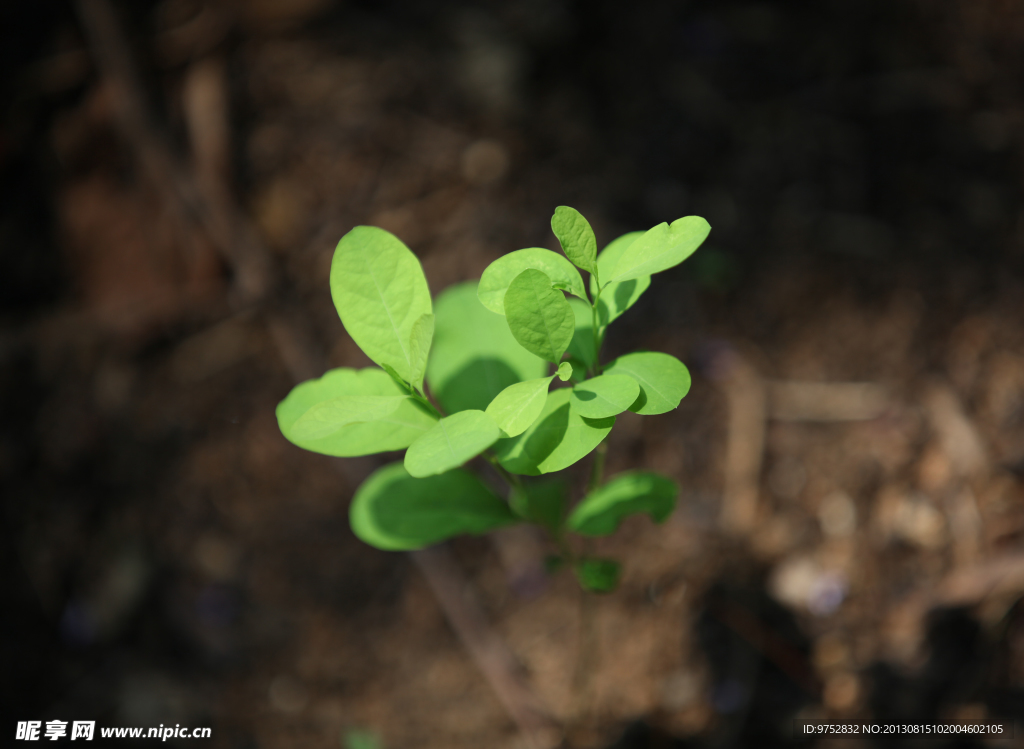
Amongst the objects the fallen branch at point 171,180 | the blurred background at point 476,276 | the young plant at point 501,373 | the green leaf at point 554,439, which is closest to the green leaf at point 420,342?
the young plant at point 501,373

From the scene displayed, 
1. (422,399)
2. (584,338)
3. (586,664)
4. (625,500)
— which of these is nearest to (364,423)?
(422,399)

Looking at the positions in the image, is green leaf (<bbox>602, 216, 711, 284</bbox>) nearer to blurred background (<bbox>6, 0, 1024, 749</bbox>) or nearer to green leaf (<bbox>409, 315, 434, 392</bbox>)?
green leaf (<bbox>409, 315, 434, 392</bbox>)

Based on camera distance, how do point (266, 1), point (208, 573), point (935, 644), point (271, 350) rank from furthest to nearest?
point (266, 1)
point (271, 350)
point (208, 573)
point (935, 644)

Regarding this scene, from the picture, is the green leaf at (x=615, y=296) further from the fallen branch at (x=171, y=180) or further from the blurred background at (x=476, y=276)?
the fallen branch at (x=171, y=180)

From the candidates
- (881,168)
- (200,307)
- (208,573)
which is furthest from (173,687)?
(881,168)

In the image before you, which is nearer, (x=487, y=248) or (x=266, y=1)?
(x=487, y=248)

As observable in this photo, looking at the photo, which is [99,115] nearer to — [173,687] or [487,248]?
[487,248]

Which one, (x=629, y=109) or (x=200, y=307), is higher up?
(x=629, y=109)
